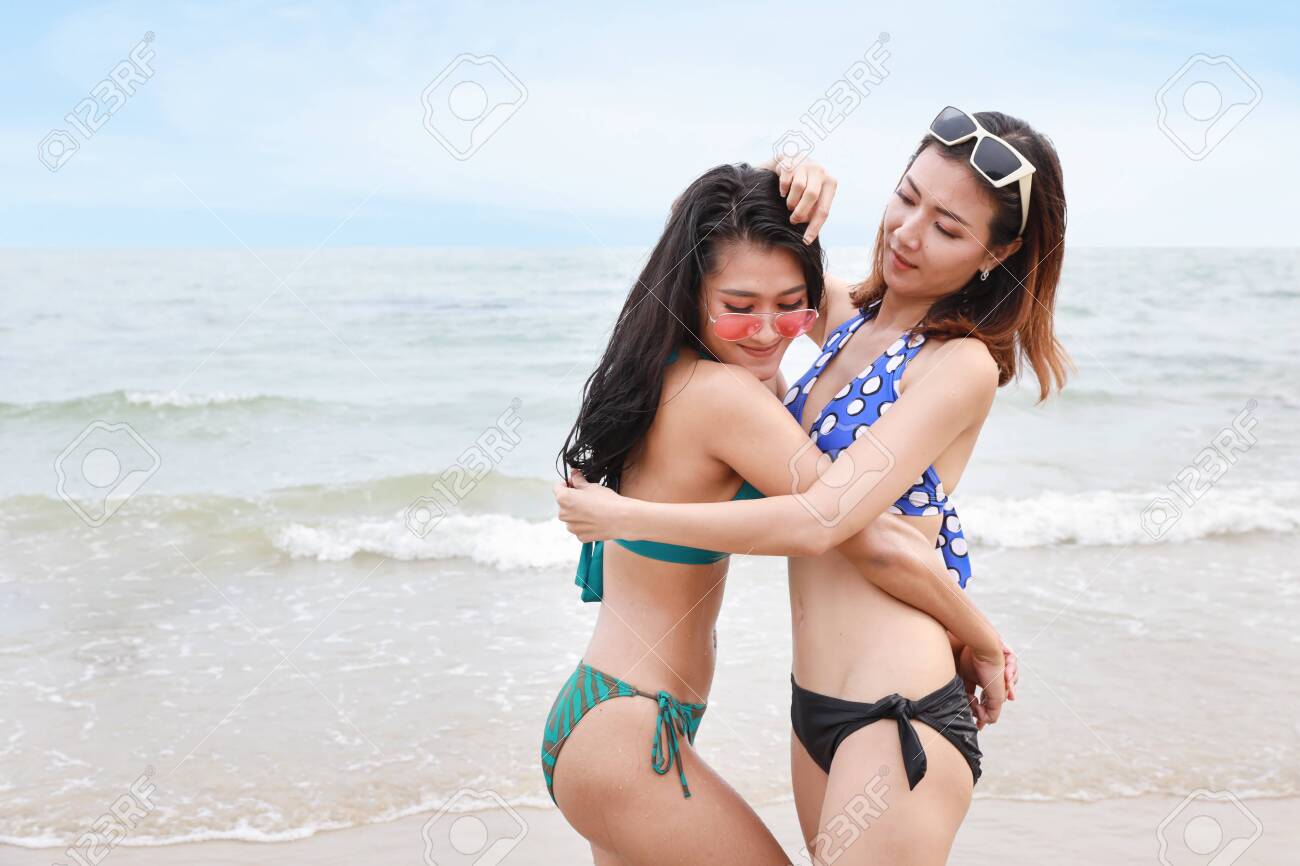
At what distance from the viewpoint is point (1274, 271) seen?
3328cm

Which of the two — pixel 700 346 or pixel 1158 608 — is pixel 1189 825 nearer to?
pixel 1158 608

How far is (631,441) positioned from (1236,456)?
12313 millimetres

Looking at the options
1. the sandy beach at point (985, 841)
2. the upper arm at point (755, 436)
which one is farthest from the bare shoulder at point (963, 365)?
the sandy beach at point (985, 841)

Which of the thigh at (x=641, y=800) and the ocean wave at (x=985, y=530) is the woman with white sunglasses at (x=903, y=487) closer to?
the thigh at (x=641, y=800)

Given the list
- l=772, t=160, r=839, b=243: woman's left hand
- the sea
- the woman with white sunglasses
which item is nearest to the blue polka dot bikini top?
the woman with white sunglasses

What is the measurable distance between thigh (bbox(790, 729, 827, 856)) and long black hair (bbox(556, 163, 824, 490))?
0.82 meters

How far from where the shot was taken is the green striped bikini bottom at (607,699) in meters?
2.43

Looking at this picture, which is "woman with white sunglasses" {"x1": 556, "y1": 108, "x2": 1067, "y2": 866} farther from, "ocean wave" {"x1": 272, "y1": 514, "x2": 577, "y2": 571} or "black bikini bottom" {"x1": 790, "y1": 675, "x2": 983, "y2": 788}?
"ocean wave" {"x1": 272, "y1": 514, "x2": 577, "y2": 571}

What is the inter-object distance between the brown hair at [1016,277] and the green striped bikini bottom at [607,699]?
3.40 ft

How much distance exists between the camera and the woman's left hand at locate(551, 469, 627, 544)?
235cm

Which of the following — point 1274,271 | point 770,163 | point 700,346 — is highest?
point 770,163

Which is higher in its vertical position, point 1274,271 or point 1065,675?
point 1065,675

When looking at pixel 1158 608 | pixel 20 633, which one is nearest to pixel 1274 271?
pixel 1158 608

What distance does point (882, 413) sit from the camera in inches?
98.3
